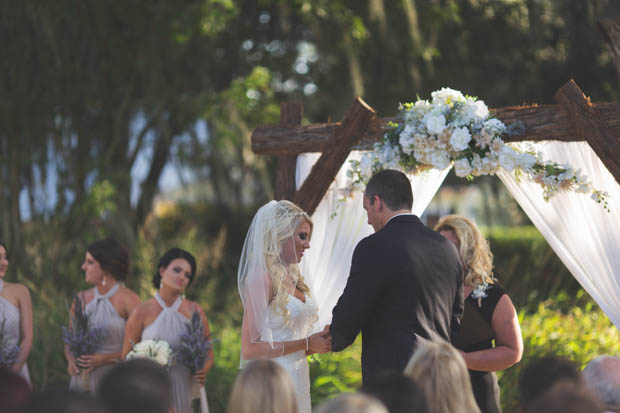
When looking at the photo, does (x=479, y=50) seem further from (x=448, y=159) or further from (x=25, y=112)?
(x=448, y=159)

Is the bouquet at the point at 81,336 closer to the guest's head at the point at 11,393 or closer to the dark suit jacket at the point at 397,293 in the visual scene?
the dark suit jacket at the point at 397,293

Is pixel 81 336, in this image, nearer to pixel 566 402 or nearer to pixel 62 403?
pixel 62 403

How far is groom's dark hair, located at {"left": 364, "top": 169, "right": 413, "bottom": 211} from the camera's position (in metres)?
3.62

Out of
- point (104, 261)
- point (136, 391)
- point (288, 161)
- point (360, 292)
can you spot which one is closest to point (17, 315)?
point (104, 261)

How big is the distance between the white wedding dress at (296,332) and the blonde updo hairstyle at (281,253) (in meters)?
0.04

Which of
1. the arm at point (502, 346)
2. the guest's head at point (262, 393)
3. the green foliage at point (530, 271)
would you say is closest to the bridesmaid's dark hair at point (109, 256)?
the arm at point (502, 346)

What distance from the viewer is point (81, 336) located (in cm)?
471

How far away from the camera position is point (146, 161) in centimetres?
1205

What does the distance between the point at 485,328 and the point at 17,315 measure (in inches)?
125

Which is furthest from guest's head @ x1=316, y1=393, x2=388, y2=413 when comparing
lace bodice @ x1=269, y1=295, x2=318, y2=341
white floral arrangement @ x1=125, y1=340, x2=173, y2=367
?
white floral arrangement @ x1=125, y1=340, x2=173, y2=367

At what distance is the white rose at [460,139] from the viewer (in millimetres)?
4383

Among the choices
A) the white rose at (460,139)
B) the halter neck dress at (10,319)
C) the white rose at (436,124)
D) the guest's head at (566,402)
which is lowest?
the guest's head at (566,402)

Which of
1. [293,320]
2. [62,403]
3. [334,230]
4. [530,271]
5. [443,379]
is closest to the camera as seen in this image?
[62,403]

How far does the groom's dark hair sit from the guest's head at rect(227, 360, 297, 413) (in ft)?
4.75
